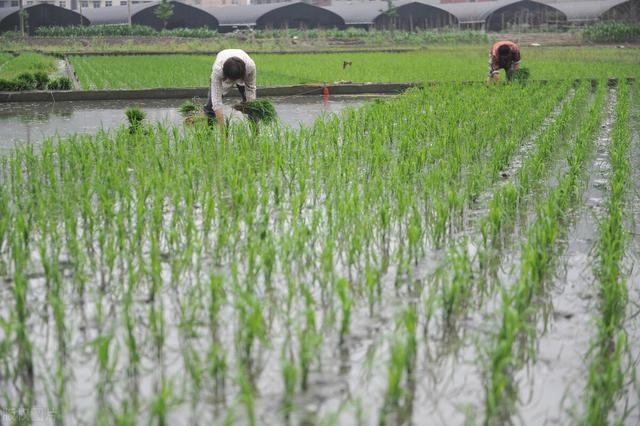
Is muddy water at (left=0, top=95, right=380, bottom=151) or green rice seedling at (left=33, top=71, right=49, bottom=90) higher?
green rice seedling at (left=33, top=71, right=49, bottom=90)

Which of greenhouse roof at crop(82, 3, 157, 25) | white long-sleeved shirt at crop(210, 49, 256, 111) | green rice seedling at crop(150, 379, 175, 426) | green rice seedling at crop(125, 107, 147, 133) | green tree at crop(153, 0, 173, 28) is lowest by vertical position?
green rice seedling at crop(150, 379, 175, 426)

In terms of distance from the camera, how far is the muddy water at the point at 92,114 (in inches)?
334

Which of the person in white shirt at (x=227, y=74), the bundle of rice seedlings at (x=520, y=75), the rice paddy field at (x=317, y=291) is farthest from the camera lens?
the bundle of rice seedlings at (x=520, y=75)

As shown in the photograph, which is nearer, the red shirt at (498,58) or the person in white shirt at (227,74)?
the person in white shirt at (227,74)

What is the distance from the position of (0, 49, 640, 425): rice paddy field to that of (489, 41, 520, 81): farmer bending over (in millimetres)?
5176

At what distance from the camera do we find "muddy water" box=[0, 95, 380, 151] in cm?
849

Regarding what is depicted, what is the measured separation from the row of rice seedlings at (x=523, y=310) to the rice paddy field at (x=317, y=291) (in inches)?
0.4

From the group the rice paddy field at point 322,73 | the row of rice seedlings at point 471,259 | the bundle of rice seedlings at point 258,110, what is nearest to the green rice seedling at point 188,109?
the bundle of rice seedlings at point 258,110

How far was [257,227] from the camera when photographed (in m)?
4.32

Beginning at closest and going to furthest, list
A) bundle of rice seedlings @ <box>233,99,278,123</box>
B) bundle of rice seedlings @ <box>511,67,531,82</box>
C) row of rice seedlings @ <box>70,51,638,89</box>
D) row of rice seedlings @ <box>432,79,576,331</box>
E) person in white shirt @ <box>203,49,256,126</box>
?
row of rice seedlings @ <box>432,79,576,331</box> < person in white shirt @ <box>203,49,256,126</box> < bundle of rice seedlings @ <box>233,99,278,123</box> < bundle of rice seedlings @ <box>511,67,531,82</box> < row of rice seedlings @ <box>70,51,638,89</box>

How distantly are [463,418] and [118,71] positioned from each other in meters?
16.0

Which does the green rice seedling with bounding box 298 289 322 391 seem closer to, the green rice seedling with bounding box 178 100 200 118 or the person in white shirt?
the person in white shirt

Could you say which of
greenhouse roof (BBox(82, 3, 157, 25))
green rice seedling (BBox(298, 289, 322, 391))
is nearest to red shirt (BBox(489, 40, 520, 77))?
green rice seedling (BBox(298, 289, 322, 391))

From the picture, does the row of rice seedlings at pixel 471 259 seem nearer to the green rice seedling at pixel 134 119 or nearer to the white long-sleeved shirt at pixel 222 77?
the white long-sleeved shirt at pixel 222 77
